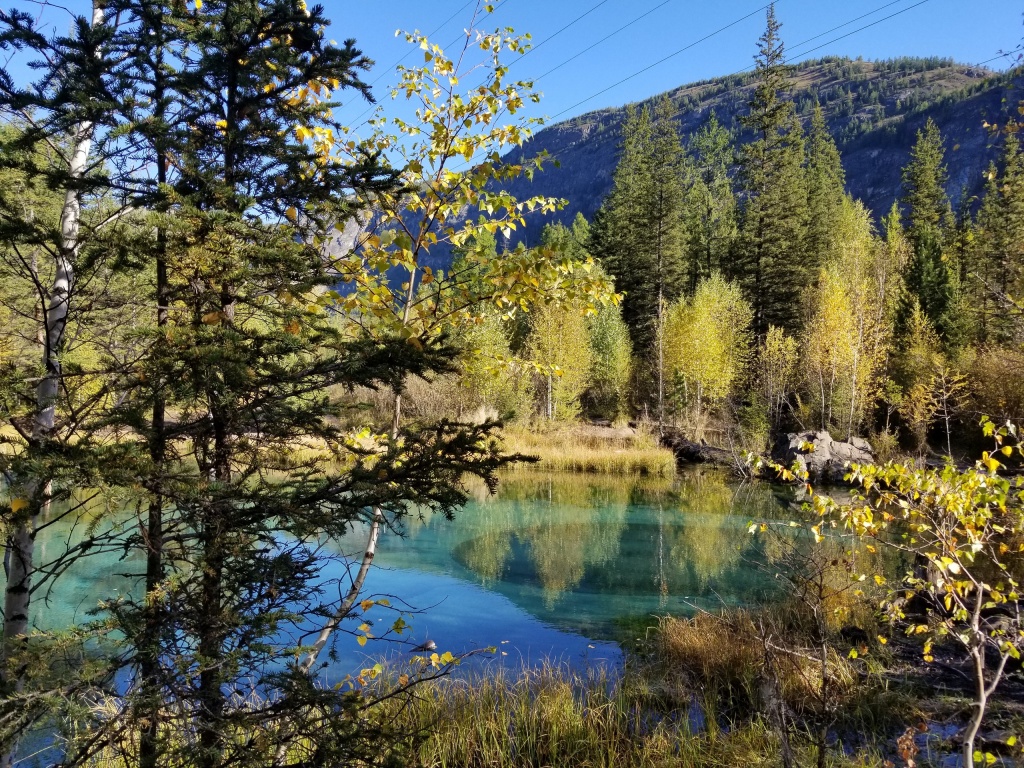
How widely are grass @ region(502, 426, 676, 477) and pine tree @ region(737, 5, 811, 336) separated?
12.2 metres

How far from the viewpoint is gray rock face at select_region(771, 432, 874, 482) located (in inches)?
712

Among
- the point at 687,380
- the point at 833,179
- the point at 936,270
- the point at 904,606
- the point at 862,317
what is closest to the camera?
the point at 904,606

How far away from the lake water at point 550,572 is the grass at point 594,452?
11.5 feet

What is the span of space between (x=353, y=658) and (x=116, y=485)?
552 centimetres

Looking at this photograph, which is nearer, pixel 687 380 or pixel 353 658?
pixel 353 658

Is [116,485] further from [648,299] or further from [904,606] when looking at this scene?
[648,299]

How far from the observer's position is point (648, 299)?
3284 centimetres

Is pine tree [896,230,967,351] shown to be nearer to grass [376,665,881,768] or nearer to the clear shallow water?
the clear shallow water

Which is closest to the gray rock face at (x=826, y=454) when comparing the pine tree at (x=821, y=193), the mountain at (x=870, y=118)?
the pine tree at (x=821, y=193)

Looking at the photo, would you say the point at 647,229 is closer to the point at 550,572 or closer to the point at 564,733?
the point at 550,572

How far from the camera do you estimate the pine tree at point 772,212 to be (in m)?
30.3

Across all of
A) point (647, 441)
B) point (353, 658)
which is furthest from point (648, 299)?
point (353, 658)

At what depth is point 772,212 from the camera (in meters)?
30.2

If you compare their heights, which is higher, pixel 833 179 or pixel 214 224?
pixel 833 179
